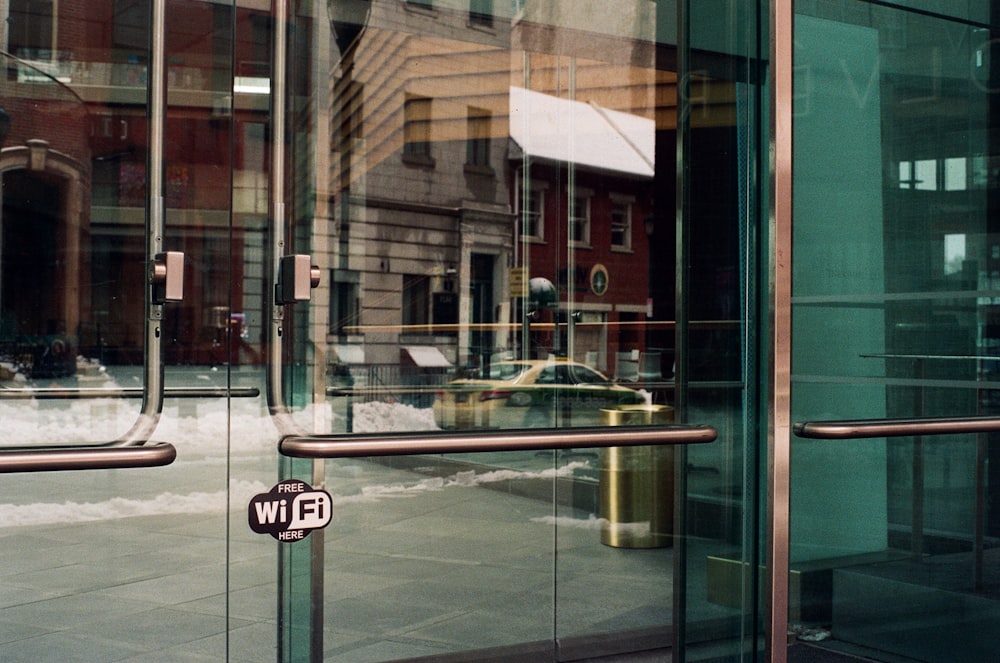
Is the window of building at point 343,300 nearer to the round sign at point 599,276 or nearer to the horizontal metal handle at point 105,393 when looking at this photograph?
the horizontal metal handle at point 105,393

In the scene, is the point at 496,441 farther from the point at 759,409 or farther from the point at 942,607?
the point at 942,607

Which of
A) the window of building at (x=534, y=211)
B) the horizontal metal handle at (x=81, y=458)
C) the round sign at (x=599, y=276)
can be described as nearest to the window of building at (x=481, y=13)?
the window of building at (x=534, y=211)

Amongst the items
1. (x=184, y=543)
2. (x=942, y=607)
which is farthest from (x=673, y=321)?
(x=184, y=543)

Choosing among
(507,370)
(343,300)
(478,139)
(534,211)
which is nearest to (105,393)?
(343,300)

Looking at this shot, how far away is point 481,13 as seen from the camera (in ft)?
11.3

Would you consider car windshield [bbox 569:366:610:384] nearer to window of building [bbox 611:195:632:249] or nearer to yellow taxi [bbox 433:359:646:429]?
yellow taxi [bbox 433:359:646:429]

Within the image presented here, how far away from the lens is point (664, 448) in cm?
372

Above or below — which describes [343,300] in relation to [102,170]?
below

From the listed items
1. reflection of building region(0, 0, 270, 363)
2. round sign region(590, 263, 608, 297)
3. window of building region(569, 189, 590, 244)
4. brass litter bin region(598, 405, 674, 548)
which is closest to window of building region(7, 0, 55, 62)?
reflection of building region(0, 0, 270, 363)

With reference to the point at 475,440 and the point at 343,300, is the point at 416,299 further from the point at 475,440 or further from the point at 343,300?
the point at 475,440

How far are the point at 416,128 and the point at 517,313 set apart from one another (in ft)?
2.15

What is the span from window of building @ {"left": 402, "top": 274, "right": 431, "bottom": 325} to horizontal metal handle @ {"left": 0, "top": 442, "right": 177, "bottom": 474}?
95 centimetres

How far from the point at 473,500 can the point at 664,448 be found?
0.65 meters

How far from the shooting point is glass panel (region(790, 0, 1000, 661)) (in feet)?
11.5
